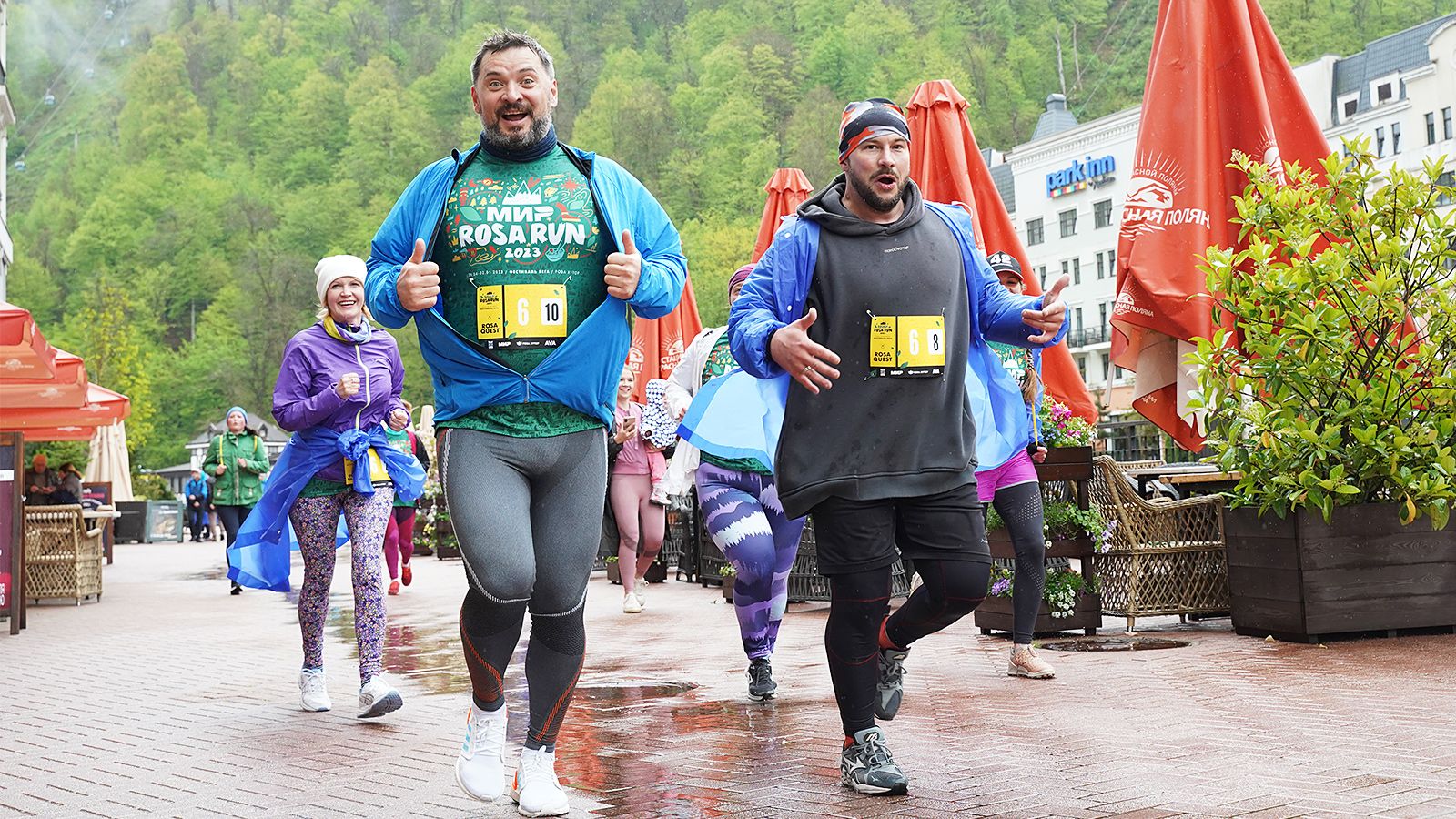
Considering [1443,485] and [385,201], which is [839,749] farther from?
[385,201]

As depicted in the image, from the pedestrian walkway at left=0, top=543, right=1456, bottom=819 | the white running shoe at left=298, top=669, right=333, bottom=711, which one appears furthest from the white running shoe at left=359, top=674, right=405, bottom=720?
the white running shoe at left=298, top=669, right=333, bottom=711

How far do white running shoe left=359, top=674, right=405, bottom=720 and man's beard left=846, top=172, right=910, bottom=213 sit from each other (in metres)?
2.83

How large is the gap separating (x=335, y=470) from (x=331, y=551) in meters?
0.35

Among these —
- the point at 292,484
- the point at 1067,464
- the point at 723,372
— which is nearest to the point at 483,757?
the point at 292,484

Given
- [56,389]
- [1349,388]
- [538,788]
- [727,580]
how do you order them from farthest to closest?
[56,389]
[727,580]
[1349,388]
[538,788]

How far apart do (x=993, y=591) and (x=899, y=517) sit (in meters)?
3.96

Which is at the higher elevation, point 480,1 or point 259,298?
point 480,1

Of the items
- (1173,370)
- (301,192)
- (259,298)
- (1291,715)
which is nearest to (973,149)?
(1173,370)

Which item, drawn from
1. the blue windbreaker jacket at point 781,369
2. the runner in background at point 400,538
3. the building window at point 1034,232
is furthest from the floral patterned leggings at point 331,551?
the building window at point 1034,232

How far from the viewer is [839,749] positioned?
4988 millimetres

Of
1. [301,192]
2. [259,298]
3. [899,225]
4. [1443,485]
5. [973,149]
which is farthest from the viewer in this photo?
[301,192]

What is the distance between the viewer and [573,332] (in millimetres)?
4328

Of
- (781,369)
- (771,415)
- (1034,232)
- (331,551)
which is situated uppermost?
(1034,232)

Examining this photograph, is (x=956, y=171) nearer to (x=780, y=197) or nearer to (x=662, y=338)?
(x=780, y=197)
